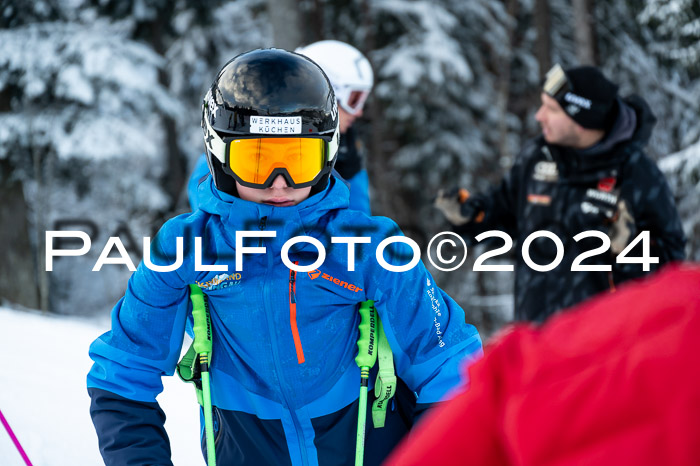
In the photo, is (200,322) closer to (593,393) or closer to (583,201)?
(593,393)

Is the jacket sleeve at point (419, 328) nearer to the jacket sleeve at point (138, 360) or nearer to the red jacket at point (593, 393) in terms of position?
the jacket sleeve at point (138, 360)

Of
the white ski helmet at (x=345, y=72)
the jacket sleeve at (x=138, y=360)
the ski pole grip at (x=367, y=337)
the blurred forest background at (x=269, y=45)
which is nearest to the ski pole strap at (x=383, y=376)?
the ski pole grip at (x=367, y=337)

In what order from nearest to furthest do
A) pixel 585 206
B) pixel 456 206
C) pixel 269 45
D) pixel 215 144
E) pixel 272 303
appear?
pixel 272 303 < pixel 215 144 < pixel 585 206 < pixel 456 206 < pixel 269 45

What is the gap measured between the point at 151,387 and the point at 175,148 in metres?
14.0

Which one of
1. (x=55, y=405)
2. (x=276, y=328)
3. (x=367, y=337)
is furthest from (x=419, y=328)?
(x=55, y=405)

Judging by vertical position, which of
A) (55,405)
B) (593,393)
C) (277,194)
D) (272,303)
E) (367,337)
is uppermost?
(277,194)

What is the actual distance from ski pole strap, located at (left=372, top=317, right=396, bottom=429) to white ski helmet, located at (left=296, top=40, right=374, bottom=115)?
271cm

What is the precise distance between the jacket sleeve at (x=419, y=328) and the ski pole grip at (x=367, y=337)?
2.1 inches

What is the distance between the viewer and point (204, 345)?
203cm

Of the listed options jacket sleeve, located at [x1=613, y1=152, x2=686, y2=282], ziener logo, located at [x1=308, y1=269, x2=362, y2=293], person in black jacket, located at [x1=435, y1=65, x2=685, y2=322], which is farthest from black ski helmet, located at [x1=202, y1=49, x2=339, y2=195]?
jacket sleeve, located at [x1=613, y1=152, x2=686, y2=282]

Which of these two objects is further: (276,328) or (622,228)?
(622,228)

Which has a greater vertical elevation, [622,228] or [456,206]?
[456,206]

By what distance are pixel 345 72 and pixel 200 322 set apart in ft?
10.0

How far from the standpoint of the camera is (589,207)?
4.66m
